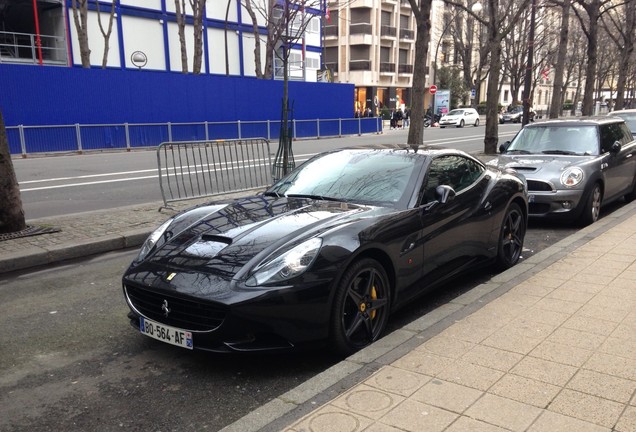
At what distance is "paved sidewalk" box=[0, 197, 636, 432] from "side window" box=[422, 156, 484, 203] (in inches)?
37.8

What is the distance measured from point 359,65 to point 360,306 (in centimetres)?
5934

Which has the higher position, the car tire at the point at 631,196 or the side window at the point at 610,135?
the side window at the point at 610,135

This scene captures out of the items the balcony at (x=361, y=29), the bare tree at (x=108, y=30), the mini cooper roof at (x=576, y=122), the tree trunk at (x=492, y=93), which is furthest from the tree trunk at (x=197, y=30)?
the balcony at (x=361, y=29)

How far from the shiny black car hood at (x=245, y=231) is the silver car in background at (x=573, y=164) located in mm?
4509

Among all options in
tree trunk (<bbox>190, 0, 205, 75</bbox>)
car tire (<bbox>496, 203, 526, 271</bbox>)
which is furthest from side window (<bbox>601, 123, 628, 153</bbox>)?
tree trunk (<bbox>190, 0, 205, 75</bbox>)

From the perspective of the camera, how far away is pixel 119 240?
7102 mm

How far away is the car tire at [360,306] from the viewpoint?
3693 millimetres

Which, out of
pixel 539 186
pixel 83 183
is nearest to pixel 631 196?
pixel 539 186

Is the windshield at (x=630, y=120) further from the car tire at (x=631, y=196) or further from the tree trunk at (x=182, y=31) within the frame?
the tree trunk at (x=182, y=31)

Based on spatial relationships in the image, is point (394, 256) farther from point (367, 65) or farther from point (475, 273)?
point (367, 65)

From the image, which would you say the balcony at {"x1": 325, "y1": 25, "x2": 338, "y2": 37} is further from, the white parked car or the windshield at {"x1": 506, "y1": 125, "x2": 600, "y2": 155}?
the windshield at {"x1": 506, "y1": 125, "x2": 600, "y2": 155}

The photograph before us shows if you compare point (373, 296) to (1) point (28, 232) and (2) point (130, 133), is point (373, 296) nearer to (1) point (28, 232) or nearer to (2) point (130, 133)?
(1) point (28, 232)

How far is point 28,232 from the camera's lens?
283 inches

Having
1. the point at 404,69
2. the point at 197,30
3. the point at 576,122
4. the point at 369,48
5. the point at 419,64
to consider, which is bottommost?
the point at 576,122
